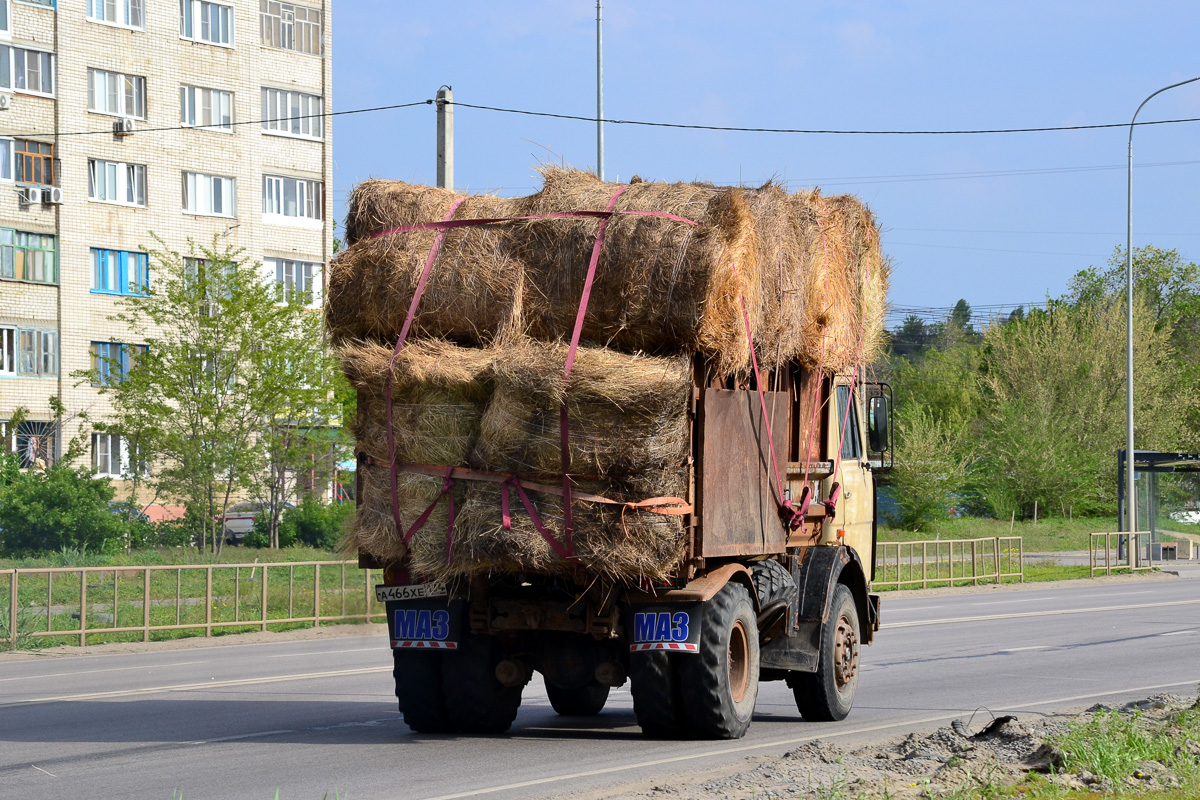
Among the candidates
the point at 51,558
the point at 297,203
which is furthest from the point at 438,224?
the point at 297,203

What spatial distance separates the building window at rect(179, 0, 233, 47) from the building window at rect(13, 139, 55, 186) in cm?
643

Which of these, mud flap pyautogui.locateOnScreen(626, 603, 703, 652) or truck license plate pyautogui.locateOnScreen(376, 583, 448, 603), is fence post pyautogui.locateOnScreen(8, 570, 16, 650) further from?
mud flap pyautogui.locateOnScreen(626, 603, 703, 652)

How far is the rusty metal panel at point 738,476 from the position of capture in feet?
30.5

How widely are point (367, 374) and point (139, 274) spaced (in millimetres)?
40590

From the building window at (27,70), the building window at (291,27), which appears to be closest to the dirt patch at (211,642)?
the building window at (27,70)

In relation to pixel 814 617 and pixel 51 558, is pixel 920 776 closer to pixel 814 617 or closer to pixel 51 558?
pixel 814 617

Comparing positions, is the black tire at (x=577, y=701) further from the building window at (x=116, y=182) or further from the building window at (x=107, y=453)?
the building window at (x=116, y=182)

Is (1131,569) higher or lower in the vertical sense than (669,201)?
lower

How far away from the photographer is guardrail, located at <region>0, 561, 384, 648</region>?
19.1m

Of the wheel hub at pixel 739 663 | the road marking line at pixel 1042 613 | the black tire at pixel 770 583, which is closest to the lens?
the wheel hub at pixel 739 663

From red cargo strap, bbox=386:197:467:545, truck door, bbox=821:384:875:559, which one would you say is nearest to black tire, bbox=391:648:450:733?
red cargo strap, bbox=386:197:467:545

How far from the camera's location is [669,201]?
31.9 ft

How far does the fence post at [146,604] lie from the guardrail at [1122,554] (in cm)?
2551

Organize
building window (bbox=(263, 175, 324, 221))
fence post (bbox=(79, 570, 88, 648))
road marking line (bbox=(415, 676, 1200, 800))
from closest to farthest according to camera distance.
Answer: road marking line (bbox=(415, 676, 1200, 800))
fence post (bbox=(79, 570, 88, 648))
building window (bbox=(263, 175, 324, 221))
